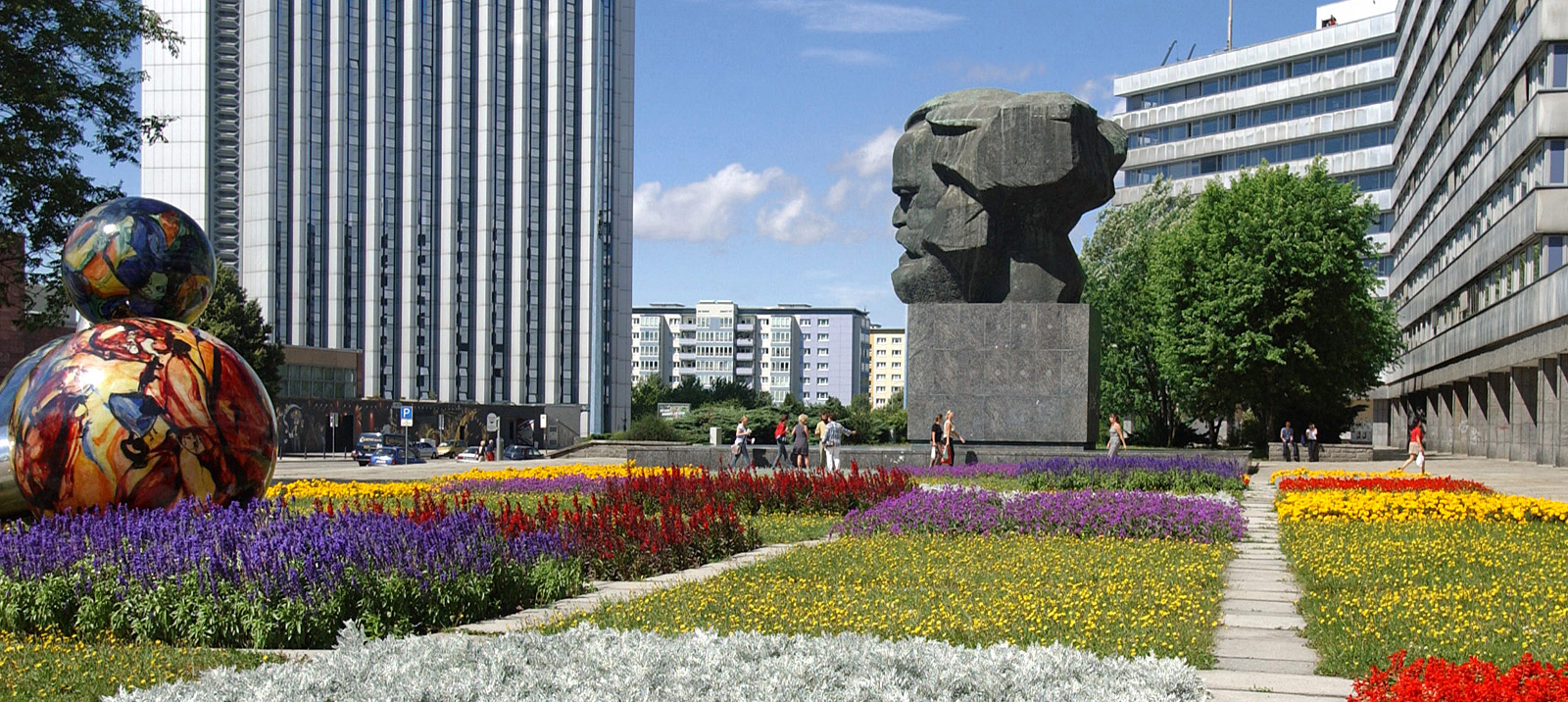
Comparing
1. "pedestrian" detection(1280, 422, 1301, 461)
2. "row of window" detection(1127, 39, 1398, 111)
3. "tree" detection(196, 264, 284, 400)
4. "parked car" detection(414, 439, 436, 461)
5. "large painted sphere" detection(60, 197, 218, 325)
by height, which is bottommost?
"parked car" detection(414, 439, 436, 461)

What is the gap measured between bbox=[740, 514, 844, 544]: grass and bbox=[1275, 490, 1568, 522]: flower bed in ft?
16.6

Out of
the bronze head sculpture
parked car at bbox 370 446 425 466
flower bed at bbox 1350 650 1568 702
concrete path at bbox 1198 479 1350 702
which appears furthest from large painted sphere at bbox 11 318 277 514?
parked car at bbox 370 446 425 466

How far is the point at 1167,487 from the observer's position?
19234mm

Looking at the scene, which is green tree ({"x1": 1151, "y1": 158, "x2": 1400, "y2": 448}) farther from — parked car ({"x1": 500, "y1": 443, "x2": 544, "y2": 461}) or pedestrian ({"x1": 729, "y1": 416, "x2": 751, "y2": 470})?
parked car ({"x1": 500, "y1": 443, "x2": 544, "y2": 461})

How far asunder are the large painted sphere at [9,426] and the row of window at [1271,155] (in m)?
67.3

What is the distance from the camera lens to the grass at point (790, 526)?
12.7 metres

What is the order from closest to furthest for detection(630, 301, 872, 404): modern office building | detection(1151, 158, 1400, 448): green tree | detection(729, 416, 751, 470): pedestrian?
detection(729, 416, 751, 470): pedestrian < detection(1151, 158, 1400, 448): green tree < detection(630, 301, 872, 404): modern office building

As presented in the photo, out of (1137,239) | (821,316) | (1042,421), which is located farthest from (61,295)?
(821,316)

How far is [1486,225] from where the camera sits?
44.2 meters

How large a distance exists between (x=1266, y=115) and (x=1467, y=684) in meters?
83.7

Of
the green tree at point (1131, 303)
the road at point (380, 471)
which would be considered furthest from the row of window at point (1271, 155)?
the road at point (380, 471)

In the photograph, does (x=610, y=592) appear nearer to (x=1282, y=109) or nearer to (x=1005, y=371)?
(x=1005, y=371)

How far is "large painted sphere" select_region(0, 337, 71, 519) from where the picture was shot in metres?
10.2

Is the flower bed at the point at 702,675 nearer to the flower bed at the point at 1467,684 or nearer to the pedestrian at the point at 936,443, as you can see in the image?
the flower bed at the point at 1467,684
